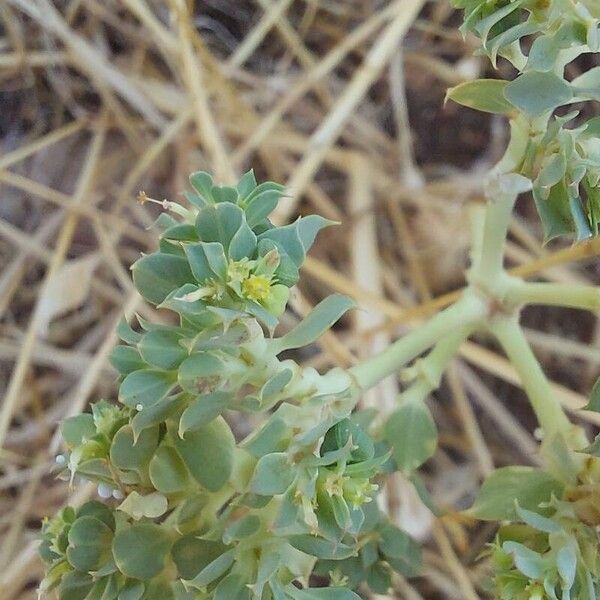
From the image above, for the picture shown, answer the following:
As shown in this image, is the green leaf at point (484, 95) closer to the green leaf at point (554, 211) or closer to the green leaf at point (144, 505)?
the green leaf at point (554, 211)

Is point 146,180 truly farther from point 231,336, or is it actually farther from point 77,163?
point 231,336

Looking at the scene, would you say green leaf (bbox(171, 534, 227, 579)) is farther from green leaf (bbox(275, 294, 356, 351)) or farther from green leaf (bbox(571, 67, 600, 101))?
green leaf (bbox(571, 67, 600, 101))

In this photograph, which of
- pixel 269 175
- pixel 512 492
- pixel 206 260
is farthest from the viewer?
pixel 269 175

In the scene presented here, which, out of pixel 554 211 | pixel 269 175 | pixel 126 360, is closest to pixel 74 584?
pixel 126 360

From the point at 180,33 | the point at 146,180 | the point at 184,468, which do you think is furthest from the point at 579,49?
the point at 146,180

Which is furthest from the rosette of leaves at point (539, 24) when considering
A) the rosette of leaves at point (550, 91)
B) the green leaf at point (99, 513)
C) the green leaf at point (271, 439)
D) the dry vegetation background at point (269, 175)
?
the dry vegetation background at point (269, 175)

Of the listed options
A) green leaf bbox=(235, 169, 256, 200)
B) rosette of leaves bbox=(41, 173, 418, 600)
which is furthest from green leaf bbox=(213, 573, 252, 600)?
green leaf bbox=(235, 169, 256, 200)

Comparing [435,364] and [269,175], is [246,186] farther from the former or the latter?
[269,175]
